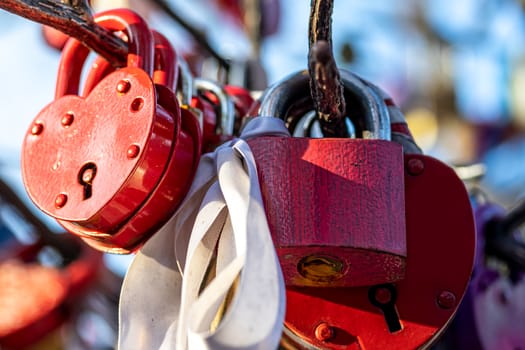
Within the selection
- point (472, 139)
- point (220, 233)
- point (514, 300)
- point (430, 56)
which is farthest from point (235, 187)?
point (472, 139)

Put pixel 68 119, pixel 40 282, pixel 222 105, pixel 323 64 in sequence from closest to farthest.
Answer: pixel 323 64, pixel 68 119, pixel 222 105, pixel 40 282

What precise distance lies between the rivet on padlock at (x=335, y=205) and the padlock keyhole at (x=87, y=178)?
0.12 meters

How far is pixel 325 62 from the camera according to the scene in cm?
55

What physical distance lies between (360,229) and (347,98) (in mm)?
155

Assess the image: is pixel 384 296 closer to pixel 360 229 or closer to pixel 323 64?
pixel 360 229

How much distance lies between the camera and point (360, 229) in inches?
23.2

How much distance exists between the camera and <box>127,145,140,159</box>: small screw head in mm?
595

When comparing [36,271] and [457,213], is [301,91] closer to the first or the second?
[457,213]

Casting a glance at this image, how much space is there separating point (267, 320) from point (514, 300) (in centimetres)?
48

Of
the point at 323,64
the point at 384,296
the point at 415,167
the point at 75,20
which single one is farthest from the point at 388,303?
the point at 75,20

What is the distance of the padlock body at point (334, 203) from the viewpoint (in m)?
0.59

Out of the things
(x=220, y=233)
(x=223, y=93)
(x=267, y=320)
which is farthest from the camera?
(x=223, y=93)

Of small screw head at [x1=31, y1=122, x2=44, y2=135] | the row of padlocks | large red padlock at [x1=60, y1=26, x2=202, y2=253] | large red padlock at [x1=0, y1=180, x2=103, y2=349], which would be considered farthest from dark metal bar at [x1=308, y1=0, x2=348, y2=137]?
large red padlock at [x1=0, y1=180, x2=103, y2=349]

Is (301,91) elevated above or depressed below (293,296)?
above
